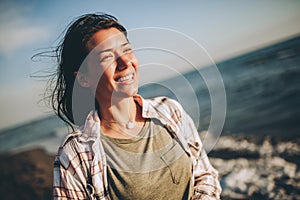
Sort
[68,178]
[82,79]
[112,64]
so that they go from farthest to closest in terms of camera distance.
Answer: [82,79] < [112,64] < [68,178]

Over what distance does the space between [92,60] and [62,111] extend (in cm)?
49

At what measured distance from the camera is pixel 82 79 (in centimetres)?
170

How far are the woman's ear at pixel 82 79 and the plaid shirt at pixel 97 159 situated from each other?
0.58ft

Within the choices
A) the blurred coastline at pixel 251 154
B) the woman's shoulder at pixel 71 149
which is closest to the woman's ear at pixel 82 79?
the woman's shoulder at pixel 71 149

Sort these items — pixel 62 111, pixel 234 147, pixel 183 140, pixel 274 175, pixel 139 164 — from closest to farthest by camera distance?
pixel 139 164 → pixel 183 140 → pixel 62 111 → pixel 274 175 → pixel 234 147

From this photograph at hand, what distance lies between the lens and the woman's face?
1563mm

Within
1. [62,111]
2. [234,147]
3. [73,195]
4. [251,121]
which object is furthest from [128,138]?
[251,121]

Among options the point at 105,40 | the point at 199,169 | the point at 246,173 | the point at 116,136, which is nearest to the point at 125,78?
the point at 105,40

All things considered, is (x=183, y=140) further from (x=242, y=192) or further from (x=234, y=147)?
(x=234, y=147)

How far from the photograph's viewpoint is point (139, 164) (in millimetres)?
1572

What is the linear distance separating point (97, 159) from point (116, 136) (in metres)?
0.18

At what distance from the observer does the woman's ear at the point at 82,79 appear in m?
1.68

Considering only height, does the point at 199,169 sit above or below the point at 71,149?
below

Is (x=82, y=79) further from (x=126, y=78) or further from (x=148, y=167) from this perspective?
(x=148, y=167)
